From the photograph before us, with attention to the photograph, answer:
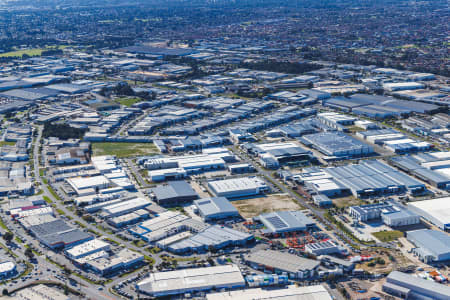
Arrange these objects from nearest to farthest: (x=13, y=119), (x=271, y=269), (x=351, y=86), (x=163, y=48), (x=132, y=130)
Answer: (x=271, y=269) < (x=132, y=130) < (x=13, y=119) < (x=351, y=86) < (x=163, y=48)

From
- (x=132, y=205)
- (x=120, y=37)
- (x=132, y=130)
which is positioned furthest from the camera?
(x=120, y=37)

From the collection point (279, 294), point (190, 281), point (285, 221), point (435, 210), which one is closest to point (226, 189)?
point (285, 221)

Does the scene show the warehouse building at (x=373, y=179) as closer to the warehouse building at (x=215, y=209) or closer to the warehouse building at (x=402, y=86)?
the warehouse building at (x=215, y=209)

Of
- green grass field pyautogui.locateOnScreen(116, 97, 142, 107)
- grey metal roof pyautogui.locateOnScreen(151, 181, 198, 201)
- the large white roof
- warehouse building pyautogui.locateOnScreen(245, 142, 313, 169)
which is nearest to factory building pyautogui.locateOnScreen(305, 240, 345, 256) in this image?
the large white roof

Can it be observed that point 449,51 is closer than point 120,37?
Yes

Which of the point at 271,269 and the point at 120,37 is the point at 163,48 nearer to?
the point at 120,37

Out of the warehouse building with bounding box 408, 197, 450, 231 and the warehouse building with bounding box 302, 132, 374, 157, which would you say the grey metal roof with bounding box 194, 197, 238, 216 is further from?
the warehouse building with bounding box 302, 132, 374, 157

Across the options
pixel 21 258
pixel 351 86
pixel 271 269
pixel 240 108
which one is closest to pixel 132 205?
pixel 21 258

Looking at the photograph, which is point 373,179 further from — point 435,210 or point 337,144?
point 337,144
